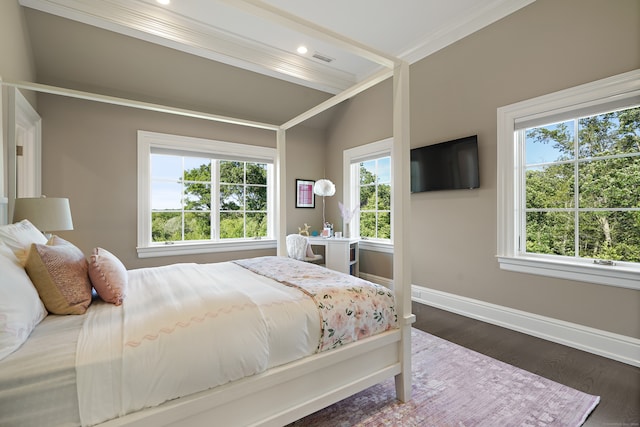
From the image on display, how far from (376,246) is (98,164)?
361 centimetres

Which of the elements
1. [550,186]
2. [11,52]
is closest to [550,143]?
[550,186]

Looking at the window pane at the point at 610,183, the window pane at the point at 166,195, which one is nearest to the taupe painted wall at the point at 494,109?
the window pane at the point at 610,183

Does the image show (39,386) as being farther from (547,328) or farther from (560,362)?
(547,328)

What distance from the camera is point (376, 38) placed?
11.4 ft

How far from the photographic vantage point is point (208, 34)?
3236 millimetres

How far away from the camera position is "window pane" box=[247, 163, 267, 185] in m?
4.46

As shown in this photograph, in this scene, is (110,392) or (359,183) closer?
(110,392)

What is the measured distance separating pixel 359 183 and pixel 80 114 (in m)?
3.63

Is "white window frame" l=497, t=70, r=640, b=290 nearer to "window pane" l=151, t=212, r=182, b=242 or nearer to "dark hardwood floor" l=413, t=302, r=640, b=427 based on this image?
"dark hardwood floor" l=413, t=302, r=640, b=427

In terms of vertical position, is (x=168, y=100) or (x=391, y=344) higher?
(x=168, y=100)

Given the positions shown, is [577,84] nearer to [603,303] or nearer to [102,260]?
[603,303]

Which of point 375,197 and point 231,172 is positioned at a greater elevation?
point 231,172

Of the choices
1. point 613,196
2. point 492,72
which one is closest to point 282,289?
point 613,196

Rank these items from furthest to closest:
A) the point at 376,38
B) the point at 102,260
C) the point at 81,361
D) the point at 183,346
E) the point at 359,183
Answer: the point at 359,183, the point at 376,38, the point at 102,260, the point at 183,346, the point at 81,361
